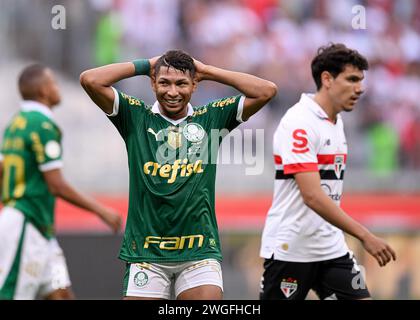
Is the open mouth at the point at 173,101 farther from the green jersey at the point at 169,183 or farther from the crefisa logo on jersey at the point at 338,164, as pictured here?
the crefisa logo on jersey at the point at 338,164

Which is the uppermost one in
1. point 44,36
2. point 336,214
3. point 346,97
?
point 44,36

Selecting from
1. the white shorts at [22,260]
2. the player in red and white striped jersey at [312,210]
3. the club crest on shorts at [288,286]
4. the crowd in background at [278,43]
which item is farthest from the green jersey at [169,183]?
the crowd in background at [278,43]

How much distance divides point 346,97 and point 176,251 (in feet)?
6.55

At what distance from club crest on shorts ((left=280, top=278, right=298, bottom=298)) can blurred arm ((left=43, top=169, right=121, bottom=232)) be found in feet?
5.15

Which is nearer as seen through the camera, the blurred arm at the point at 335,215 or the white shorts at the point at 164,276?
the white shorts at the point at 164,276

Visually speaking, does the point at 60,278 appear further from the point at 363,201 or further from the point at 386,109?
the point at 386,109

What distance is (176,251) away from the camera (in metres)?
6.23

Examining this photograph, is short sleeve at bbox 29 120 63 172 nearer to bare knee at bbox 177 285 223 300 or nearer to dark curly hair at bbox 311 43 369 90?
dark curly hair at bbox 311 43 369 90

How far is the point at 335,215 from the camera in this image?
6742mm

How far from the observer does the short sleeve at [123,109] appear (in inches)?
250

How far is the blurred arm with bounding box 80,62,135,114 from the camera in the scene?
6.29 m

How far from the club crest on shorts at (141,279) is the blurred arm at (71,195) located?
1.89 meters

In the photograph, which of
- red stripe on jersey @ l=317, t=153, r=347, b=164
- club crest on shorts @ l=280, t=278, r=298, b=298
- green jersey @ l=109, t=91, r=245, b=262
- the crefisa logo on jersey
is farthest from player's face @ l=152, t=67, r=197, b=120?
club crest on shorts @ l=280, t=278, r=298, b=298

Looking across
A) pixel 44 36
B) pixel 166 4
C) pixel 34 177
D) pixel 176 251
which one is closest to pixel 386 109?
pixel 166 4
